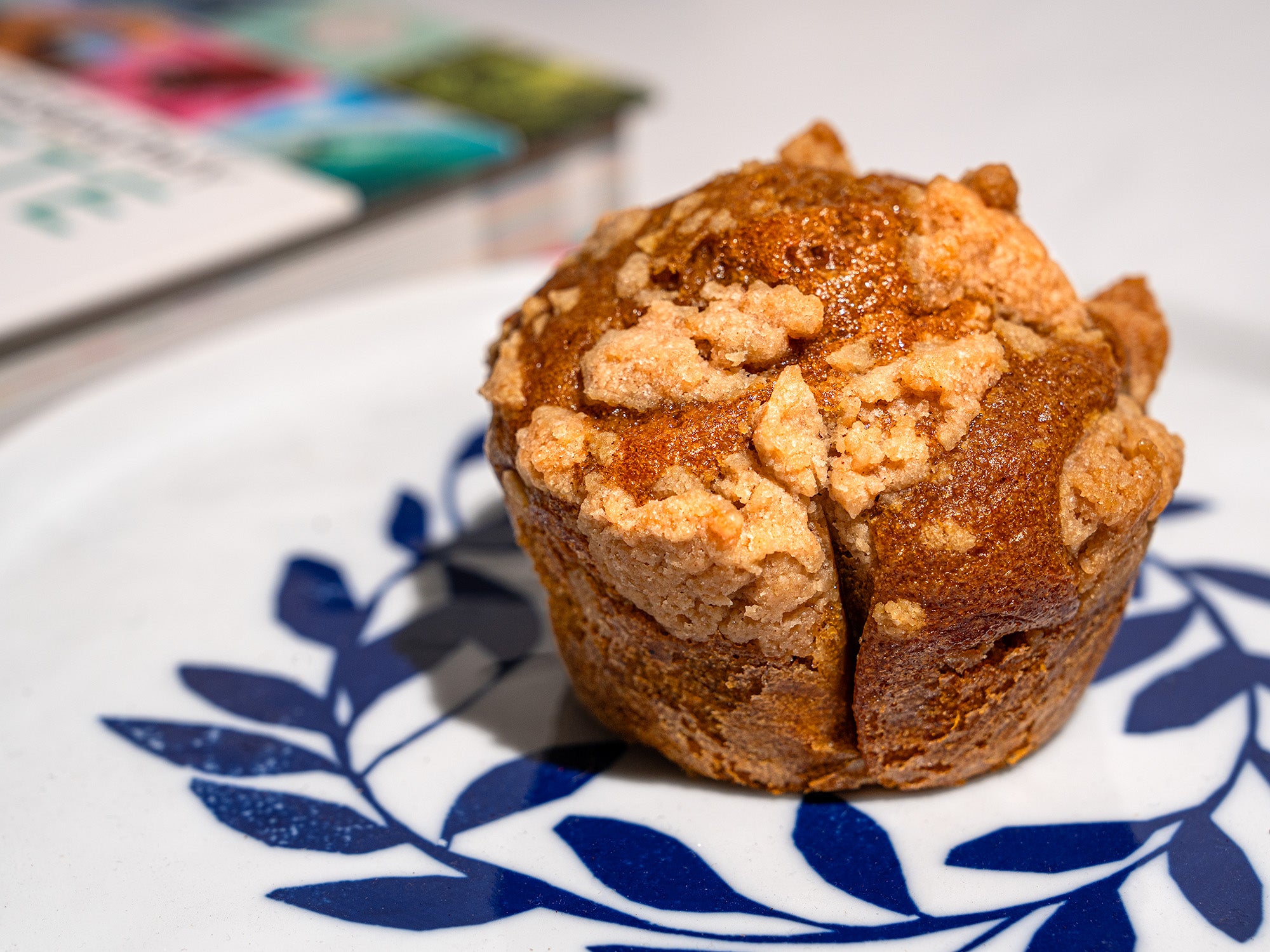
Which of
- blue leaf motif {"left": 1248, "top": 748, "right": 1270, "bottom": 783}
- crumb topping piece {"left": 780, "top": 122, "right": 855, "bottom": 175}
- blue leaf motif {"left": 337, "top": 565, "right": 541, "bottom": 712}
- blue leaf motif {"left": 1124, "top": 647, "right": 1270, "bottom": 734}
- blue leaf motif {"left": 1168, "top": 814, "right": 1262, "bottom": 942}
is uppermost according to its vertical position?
crumb topping piece {"left": 780, "top": 122, "right": 855, "bottom": 175}

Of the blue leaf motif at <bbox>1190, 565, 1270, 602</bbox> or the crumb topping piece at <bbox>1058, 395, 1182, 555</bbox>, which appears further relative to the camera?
the blue leaf motif at <bbox>1190, 565, 1270, 602</bbox>

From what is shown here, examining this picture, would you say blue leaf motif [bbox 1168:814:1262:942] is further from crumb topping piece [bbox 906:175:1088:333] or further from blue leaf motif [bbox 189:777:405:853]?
blue leaf motif [bbox 189:777:405:853]

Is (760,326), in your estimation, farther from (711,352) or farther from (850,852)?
(850,852)

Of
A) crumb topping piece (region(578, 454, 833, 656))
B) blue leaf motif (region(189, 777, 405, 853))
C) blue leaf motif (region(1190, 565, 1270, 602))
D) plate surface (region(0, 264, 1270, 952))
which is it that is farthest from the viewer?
blue leaf motif (region(1190, 565, 1270, 602))

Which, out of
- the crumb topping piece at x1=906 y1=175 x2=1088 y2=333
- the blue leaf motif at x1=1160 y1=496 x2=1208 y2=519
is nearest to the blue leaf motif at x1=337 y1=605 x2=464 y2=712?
the crumb topping piece at x1=906 y1=175 x2=1088 y2=333

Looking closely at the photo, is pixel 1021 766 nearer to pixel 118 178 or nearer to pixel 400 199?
pixel 400 199

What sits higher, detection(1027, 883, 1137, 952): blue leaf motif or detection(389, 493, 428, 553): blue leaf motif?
detection(389, 493, 428, 553): blue leaf motif

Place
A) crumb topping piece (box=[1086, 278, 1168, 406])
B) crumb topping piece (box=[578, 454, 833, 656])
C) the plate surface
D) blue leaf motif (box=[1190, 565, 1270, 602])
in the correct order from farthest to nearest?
1. blue leaf motif (box=[1190, 565, 1270, 602])
2. crumb topping piece (box=[1086, 278, 1168, 406])
3. the plate surface
4. crumb topping piece (box=[578, 454, 833, 656])
